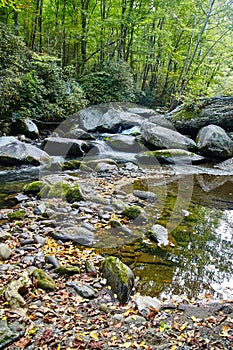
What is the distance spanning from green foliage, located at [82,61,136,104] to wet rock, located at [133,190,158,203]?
10.9 m

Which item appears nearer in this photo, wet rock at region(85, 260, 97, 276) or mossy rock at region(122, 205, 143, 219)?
wet rock at region(85, 260, 97, 276)

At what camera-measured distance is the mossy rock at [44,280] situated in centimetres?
301

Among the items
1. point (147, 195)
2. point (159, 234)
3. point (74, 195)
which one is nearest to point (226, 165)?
point (147, 195)

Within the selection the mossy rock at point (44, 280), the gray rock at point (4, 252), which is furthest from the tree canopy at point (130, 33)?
the mossy rock at point (44, 280)

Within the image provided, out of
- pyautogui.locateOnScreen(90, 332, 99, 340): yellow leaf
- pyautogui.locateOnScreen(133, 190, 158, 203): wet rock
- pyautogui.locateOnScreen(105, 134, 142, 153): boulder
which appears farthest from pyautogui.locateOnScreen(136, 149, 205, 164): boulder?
pyautogui.locateOnScreen(90, 332, 99, 340): yellow leaf

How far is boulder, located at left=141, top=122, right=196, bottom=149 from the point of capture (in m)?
10.7

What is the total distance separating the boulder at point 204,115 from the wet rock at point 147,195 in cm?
682

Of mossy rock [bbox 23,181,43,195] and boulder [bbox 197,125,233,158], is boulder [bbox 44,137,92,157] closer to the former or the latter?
mossy rock [bbox 23,181,43,195]

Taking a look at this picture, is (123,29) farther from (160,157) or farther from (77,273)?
(77,273)

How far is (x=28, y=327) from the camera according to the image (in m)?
2.47

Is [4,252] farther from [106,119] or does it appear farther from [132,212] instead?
[106,119]

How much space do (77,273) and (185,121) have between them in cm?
1035

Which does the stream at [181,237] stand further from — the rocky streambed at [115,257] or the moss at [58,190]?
the moss at [58,190]

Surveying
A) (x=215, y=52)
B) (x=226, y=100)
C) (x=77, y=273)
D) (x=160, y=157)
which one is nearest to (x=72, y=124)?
(x=160, y=157)
